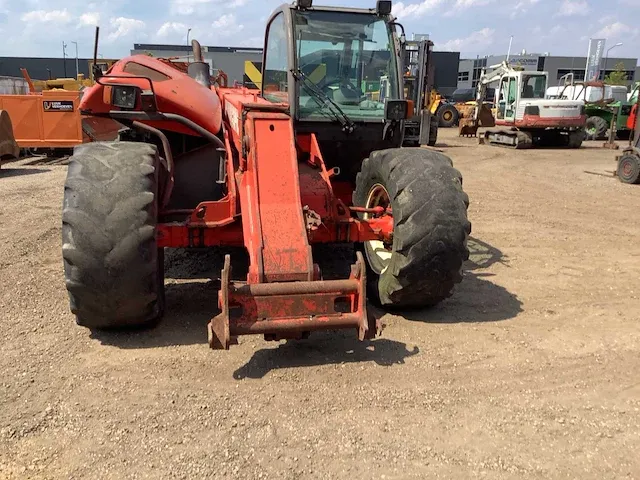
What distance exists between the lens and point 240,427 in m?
3.11

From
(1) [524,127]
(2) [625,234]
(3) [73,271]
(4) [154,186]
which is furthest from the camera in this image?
(1) [524,127]

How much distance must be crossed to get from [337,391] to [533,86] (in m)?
19.3

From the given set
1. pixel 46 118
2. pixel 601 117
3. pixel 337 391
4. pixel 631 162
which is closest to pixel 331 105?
pixel 337 391

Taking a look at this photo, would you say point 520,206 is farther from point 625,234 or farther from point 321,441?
point 321,441

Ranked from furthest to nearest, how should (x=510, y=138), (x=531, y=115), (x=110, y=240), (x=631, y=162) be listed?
(x=510, y=138) < (x=531, y=115) < (x=631, y=162) < (x=110, y=240)

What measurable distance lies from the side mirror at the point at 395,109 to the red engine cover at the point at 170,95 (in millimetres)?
1539

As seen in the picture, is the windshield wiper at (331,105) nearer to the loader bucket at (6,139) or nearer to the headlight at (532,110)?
the loader bucket at (6,139)

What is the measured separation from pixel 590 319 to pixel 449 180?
5.76ft

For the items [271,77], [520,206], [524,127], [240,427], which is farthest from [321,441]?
[524,127]

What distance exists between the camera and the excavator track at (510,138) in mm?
19891

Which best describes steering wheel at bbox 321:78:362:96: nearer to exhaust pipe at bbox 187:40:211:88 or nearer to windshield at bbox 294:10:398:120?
windshield at bbox 294:10:398:120

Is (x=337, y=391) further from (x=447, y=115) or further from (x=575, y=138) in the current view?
(x=447, y=115)

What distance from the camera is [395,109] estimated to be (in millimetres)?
4961

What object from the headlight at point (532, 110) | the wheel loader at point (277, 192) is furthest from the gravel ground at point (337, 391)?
the headlight at point (532, 110)
